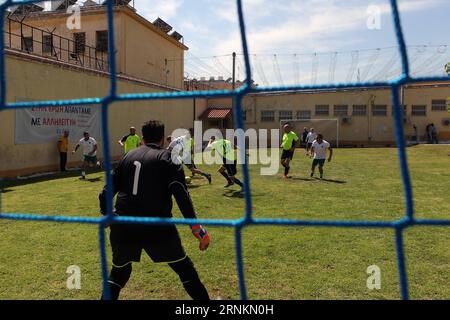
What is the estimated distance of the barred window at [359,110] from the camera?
3091 centimetres

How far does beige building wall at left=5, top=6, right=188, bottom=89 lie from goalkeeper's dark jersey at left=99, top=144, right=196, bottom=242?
15.7m

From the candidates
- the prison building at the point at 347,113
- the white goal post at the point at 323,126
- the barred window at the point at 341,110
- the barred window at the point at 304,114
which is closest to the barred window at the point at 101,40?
the prison building at the point at 347,113

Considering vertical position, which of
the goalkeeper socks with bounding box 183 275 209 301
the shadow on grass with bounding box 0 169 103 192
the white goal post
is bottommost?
the goalkeeper socks with bounding box 183 275 209 301

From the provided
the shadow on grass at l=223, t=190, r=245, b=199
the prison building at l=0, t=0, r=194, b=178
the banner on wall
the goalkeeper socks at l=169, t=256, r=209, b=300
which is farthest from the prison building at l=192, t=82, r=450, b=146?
the goalkeeper socks at l=169, t=256, r=209, b=300

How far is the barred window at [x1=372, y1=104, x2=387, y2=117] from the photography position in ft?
99.3

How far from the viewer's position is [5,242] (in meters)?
5.54

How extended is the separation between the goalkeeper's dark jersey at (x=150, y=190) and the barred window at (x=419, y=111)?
3092 centimetres

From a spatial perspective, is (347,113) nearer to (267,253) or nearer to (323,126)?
(323,126)

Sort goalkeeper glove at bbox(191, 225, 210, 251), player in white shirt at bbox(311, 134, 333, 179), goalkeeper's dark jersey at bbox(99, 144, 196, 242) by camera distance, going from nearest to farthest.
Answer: goalkeeper's dark jersey at bbox(99, 144, 196, 242) < goalkeeper glove at bbox(191, 225, 210, 251) < player in white shirt at bbox(311, 134, 333, 179)

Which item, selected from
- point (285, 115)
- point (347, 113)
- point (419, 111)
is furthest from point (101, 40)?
point (419, 111)

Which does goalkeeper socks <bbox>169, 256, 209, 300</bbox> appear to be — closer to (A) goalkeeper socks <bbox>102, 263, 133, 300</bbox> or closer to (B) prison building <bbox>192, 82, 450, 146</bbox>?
(A) goalkeeper socks <bbox>102, 263, 133, 300</bbox>

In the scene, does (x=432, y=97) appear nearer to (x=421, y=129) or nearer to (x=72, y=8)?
(x=421, y=129)

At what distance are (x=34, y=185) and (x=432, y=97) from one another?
28.7 metres
